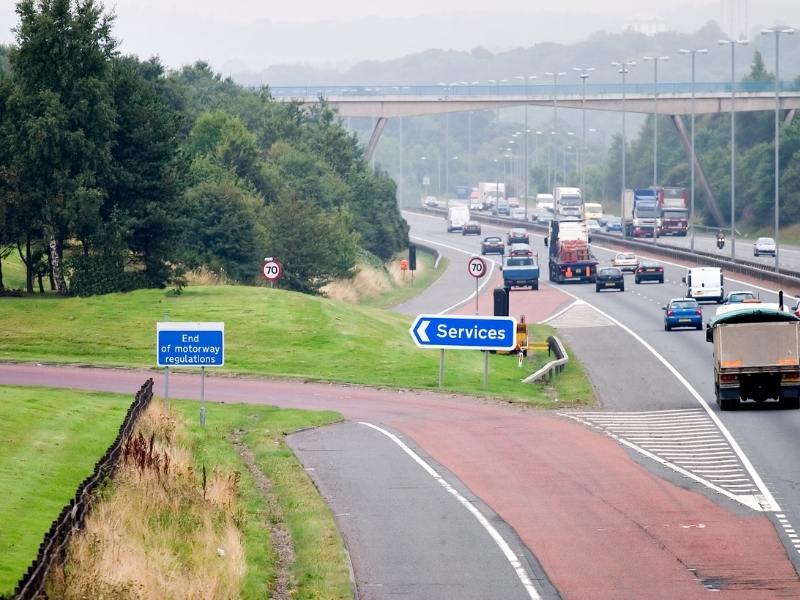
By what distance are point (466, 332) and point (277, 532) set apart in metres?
18.2

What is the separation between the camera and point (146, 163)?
65.3 meters

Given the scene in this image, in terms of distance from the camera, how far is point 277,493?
28.9 meters

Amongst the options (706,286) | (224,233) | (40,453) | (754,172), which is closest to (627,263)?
(706,286)

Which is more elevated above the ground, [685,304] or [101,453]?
[685,304]

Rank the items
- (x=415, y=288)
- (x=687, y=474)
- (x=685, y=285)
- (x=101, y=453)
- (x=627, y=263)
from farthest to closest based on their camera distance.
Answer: (x=627, y=263)
(x=415, y=288)
(x=685, y=285)
(x=101, y=453)
(x=687, y=474)

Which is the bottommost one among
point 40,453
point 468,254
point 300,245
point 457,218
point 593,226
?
point 40,453

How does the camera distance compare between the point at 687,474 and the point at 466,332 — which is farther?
the point at 466,332

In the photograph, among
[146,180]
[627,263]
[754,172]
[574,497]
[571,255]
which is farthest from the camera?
[754,172]

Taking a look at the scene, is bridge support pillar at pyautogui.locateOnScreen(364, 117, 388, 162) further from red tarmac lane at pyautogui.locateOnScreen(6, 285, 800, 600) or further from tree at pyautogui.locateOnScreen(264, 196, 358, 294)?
red tarmac lane at pyautogui.locateOnScreen(6, 285, 800, 600)

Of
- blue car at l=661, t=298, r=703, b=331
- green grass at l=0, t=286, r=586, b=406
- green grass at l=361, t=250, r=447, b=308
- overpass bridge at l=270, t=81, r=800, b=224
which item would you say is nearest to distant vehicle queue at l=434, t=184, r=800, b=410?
blue car at l=661, t=298, r=703, b=331

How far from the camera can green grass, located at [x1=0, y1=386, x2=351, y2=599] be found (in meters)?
21.7

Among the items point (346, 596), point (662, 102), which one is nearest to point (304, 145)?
point (662, 102)

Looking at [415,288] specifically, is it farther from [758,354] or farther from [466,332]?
[758,354]

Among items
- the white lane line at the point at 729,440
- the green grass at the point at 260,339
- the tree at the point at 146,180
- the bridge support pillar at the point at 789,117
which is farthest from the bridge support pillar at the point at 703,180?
the green grass at the point at 260,339
